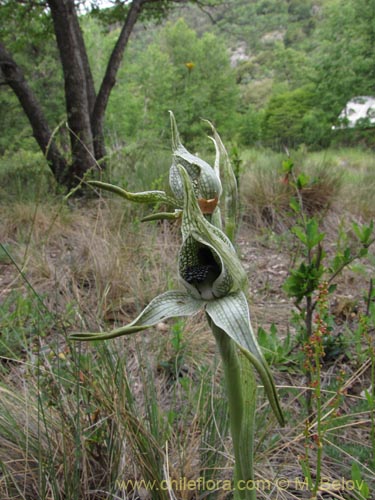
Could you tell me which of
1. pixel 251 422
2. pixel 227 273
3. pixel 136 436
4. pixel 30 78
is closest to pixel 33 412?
pixel 136 436

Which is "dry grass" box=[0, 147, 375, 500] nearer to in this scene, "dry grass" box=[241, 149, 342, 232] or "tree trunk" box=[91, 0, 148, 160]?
"dry grass" box=[241, 149, 342, 232]

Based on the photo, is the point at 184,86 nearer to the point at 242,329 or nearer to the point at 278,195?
the point at 278,195

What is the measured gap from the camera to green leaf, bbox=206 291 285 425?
0.42 metres

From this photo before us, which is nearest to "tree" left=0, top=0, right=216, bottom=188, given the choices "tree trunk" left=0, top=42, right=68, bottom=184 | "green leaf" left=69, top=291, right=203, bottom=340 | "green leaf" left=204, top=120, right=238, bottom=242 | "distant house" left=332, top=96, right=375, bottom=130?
"tree trunk" left=0, top=42, right=68, bottom=184

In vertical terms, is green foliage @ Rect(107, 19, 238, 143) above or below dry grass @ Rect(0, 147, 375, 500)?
above

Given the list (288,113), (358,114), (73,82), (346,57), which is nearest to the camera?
(73,82)

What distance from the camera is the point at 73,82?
179 inches

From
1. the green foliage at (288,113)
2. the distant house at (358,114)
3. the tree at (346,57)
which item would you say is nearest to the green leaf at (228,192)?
the distant house at (358,114)

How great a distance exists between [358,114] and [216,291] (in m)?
19.6

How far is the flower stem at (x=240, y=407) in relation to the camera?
0.55 m

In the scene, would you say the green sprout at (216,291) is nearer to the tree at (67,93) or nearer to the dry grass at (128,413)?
the dry grass at (128,413)

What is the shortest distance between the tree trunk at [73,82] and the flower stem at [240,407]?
161 inches

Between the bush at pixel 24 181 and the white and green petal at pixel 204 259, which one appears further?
the bush at pixel 24 181

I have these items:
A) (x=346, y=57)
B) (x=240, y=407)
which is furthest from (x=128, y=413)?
(x=346, y=57)
